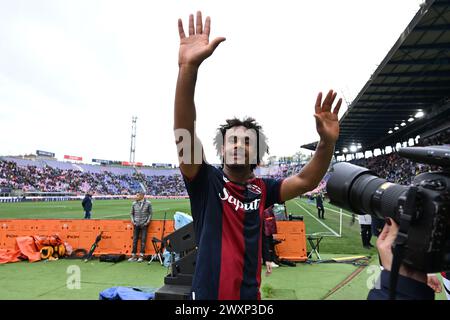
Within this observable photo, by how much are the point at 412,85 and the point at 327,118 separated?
1921 cm

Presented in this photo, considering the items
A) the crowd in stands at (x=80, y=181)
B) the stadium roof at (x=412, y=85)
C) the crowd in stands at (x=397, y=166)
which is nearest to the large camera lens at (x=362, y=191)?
the stadium roof at (x=412, y=85)

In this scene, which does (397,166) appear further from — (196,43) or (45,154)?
(45,154)

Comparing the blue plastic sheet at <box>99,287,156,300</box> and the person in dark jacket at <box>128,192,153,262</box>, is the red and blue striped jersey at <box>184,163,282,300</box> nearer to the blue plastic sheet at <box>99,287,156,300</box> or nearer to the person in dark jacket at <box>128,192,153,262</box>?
the blue plastic sheet at <box>99,287,156,300</box>

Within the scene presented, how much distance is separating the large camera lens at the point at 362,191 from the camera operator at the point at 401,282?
5.3 inches

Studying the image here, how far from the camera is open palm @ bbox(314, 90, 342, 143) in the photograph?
74.4 inches

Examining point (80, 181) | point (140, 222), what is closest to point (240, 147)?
point (140, 222)

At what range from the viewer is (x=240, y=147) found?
2.00 m

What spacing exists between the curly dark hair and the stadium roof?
1130 centimetres

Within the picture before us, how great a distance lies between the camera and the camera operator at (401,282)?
1.03 metres

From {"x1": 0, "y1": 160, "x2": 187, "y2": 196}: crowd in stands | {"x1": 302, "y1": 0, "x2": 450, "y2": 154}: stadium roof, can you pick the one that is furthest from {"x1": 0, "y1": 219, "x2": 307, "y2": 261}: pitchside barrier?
{"x1": 0, "y1": 160, "x2": 187, "y2": 196}: crowd in stands

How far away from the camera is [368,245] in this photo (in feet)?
33.0

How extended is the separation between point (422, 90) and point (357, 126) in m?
10.2

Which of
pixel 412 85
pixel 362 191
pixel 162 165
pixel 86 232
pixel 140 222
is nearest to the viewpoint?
pixel 362 191

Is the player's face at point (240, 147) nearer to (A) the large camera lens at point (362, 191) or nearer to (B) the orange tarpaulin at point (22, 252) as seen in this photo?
(A) the large camera lens at point (362, 191)
